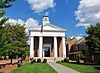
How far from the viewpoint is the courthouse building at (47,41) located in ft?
215

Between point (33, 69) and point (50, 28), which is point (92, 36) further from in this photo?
point (50, 28)

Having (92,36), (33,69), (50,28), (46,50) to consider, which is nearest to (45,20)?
(50,28)

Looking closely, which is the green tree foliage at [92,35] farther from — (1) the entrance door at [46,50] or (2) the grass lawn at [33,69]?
(1) the entrance door at [46,50]

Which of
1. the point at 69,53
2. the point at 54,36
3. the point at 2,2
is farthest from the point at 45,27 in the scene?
the point at 2,2

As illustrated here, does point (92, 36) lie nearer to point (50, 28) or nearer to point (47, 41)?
point (50, 28)

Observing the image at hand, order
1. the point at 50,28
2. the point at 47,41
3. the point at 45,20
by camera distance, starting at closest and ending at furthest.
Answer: the point at 50,28
the point at 47,41
the point at 45,20

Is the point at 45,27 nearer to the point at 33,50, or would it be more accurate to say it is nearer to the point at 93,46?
the point at 33,50

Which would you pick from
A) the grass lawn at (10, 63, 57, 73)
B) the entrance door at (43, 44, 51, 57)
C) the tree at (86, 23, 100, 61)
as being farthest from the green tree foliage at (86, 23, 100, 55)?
the entrance door at (43, 44, 51, 57)

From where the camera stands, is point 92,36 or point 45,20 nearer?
point 92,36

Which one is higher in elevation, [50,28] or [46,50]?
[50,28]

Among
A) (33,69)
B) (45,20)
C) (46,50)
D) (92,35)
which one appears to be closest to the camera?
(33,69)

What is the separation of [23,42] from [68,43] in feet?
138

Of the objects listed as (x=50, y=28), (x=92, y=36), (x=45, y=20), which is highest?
(x=45, y=20)

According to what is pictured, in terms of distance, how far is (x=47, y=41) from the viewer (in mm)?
70125
